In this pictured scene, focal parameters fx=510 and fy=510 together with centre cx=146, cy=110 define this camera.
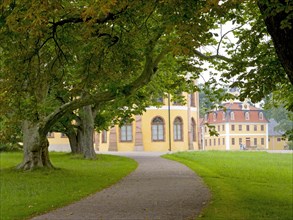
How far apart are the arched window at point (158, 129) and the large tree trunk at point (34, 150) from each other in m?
40.5

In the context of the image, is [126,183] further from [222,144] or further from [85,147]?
[222,144]

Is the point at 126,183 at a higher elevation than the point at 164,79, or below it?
below

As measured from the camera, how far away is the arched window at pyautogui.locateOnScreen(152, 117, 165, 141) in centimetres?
6368

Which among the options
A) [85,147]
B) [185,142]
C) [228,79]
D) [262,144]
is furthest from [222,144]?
[228,79]

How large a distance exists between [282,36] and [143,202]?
707 cm

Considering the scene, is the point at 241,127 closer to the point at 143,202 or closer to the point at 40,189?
the point at 40,189

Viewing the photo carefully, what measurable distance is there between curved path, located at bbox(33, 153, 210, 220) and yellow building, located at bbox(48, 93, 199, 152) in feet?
149

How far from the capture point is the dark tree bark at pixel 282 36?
661 centimetres

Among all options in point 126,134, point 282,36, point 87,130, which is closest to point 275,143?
point 126,134

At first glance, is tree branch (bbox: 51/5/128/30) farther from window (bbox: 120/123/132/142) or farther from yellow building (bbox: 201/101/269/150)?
yellow building (bbox: 201/101/269/150)

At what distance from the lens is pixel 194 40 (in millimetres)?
6980

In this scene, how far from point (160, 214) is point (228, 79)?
436cm

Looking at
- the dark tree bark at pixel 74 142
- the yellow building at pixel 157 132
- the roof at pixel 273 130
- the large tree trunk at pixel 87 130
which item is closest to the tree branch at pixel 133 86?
the large tree trunk at pixel 87 130

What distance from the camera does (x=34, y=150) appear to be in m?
22.0
